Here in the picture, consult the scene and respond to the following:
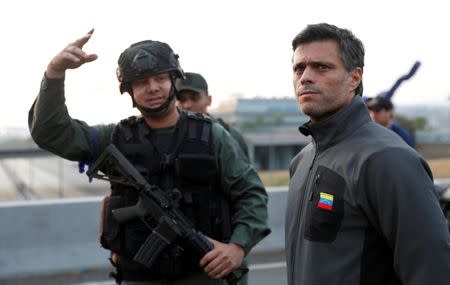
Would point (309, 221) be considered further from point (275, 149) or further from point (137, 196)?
point (275, 149)

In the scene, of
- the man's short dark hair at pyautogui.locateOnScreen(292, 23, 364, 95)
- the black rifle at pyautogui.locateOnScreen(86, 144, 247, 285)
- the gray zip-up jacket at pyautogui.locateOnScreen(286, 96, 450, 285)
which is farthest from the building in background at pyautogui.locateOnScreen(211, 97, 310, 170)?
the gray zip-up jacket at pyautogui.locateOnScreen(286, 96, 450, 285)

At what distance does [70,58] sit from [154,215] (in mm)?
780

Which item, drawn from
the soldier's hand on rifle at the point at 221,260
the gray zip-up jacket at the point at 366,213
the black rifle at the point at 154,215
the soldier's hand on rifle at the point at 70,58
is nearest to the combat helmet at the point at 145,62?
the soldier's hand on rifle at the point at 70,58

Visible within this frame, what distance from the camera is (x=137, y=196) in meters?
2.91

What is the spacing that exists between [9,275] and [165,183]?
333 centimetres

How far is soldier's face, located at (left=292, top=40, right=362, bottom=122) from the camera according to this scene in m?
2.04

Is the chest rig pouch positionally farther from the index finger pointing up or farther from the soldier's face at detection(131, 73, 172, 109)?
the index finger pointing up

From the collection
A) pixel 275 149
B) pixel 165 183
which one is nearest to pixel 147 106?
pixel 165 183

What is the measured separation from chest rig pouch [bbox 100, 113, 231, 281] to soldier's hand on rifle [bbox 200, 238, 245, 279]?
0.10 m

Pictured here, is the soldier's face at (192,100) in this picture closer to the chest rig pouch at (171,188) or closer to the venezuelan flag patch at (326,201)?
the chest rig pouch at (171,188)

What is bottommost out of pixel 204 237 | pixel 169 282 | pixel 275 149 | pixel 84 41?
pixel 275 149

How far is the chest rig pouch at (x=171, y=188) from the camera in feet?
9.41

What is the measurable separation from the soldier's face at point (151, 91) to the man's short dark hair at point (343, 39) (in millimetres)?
984

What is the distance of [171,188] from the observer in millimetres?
2912
